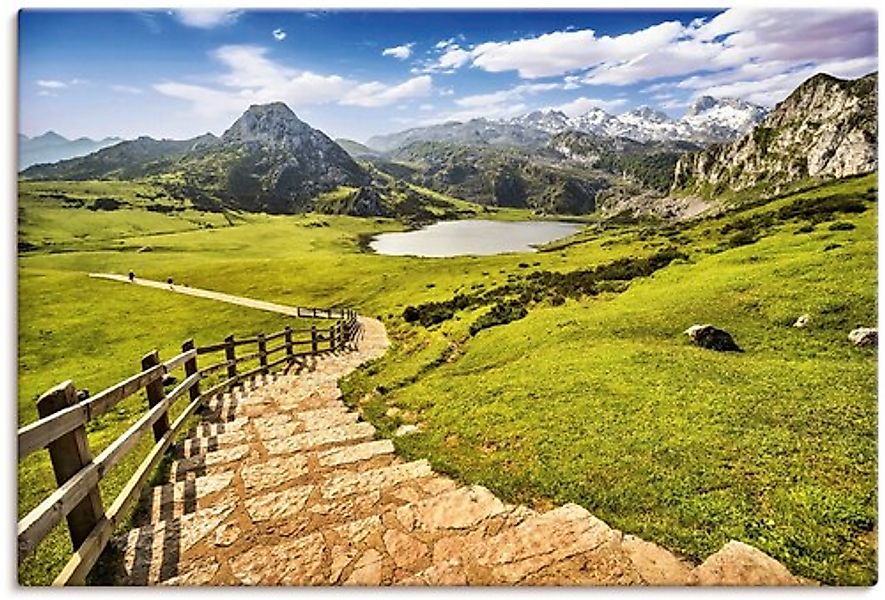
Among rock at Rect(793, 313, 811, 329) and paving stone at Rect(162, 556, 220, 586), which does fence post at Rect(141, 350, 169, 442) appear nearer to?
paving stone at Rect(162, 556, 220, 586)

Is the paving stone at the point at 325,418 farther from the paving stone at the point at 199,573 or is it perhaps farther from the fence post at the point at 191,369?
the paving stone at the point at 199,573

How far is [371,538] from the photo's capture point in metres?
6.29

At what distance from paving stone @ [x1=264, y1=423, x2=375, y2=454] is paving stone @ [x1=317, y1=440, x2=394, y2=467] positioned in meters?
0.43

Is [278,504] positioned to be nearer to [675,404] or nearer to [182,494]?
[182,494]

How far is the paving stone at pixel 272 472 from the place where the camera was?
7703mm

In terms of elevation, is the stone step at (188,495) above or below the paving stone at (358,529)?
below

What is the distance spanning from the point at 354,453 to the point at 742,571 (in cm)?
551

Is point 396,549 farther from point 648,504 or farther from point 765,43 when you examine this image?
point 765,43

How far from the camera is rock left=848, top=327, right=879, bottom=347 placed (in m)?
12.4

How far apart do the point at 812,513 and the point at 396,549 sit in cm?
470

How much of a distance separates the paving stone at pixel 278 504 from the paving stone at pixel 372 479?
301mm

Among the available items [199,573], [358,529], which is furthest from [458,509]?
[199,573]

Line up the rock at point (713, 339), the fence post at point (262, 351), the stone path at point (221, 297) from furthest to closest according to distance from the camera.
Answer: the stone path at point (221, 297), the fence post at point (262, 351), the rock at point (713, 339)

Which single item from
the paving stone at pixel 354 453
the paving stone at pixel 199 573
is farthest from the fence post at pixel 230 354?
the paving stone at pixel 199 573
